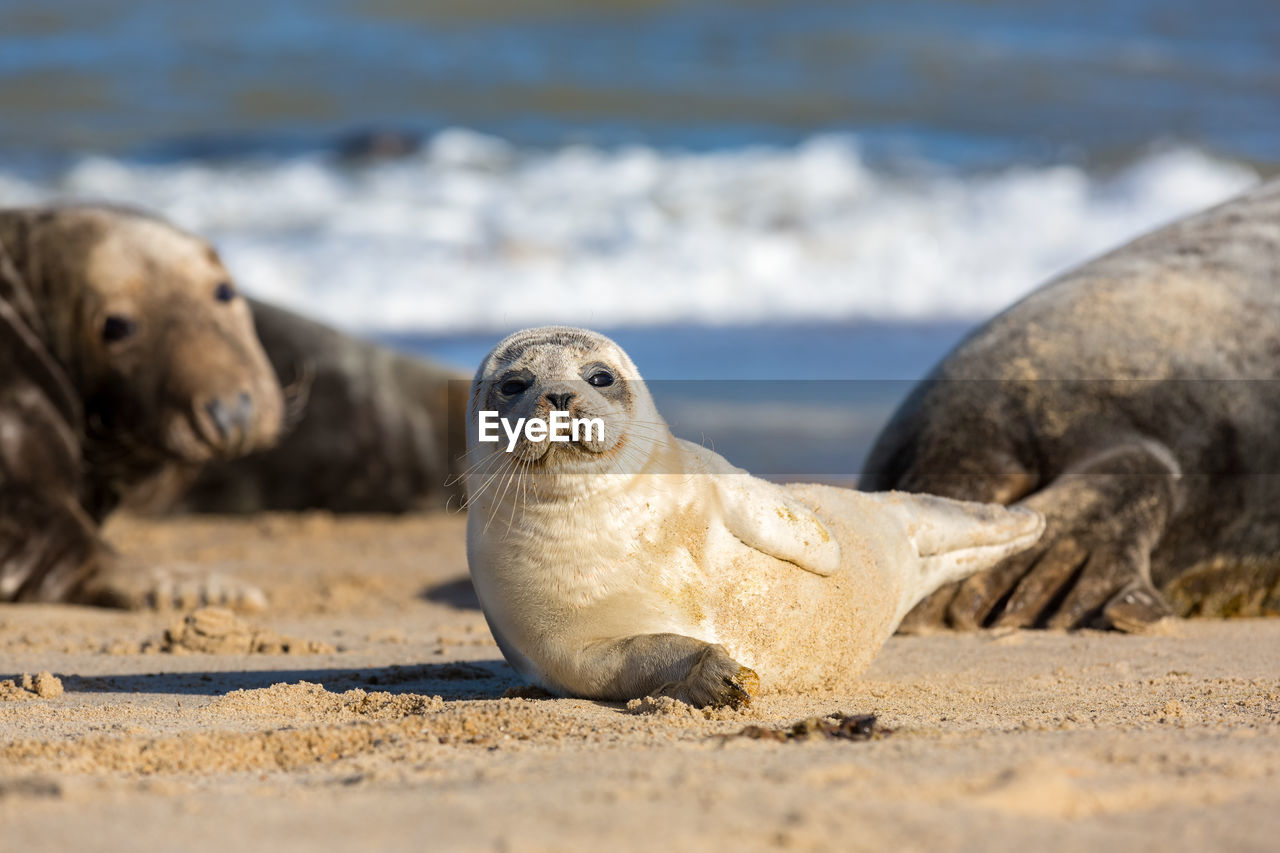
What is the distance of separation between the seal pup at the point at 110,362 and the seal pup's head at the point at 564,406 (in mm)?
3492

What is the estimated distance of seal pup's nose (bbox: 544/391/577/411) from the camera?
11.8ft

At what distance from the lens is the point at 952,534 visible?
14.8 ft

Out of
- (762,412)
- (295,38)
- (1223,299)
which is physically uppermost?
(295,38)

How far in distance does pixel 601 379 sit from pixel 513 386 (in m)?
0.22

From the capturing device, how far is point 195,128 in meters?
26.4

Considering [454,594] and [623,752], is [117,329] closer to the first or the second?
[454,594]

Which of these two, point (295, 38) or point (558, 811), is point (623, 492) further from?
point (295, 38)

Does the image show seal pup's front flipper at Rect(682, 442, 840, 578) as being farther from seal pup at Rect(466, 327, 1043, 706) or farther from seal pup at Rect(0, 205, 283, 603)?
seal pup at Rect(0, 205, 283, 603)

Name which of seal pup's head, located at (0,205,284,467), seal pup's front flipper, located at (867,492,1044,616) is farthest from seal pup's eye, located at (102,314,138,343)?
seal pup's front flipper, located at (867,492,1044,616)

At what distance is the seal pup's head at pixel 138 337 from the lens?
7.10 metres

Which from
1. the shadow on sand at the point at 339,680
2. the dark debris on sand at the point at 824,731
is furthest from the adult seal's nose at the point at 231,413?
the dark debris on sand at the point at 824,731

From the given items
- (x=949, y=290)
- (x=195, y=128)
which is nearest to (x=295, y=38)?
(x=195, y=128)

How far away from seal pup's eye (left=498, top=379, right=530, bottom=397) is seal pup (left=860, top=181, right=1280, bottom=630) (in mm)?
2075

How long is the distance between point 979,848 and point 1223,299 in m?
4.27
